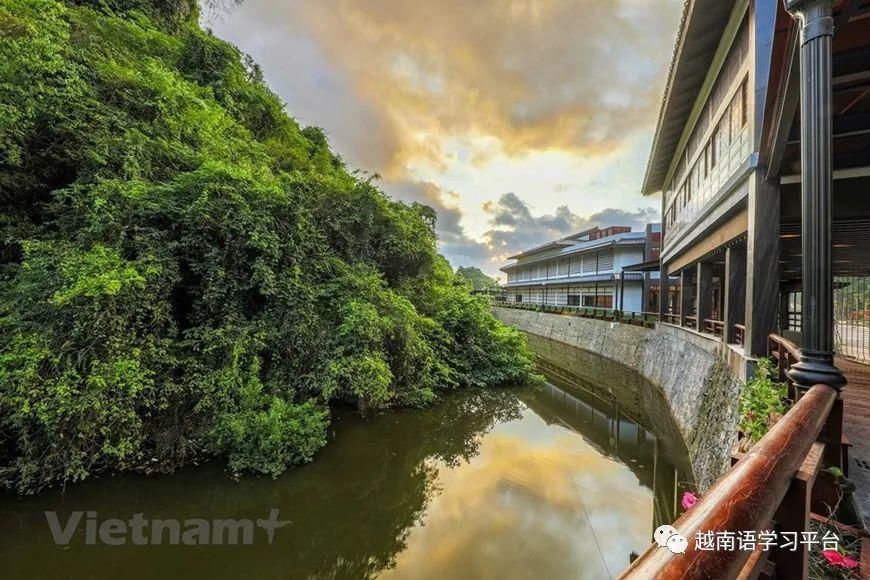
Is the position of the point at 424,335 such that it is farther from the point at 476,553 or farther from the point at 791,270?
the point at 791,270

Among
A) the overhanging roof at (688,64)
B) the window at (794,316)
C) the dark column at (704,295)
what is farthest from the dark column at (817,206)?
the window at (794,316)

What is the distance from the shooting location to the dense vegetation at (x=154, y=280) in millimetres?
4719

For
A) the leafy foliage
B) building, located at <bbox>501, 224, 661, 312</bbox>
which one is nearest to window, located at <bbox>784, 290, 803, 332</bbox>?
building, located at <bbox>501, 224, 661, 312</bbox>

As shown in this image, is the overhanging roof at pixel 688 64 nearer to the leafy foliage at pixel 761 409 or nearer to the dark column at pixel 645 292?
the leafy foliage at pixel 761 409

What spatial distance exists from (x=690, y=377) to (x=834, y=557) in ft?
26.1

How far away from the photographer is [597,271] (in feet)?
77.0

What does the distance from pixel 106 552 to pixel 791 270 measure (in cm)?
1667

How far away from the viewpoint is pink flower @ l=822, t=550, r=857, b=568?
61.9 inches

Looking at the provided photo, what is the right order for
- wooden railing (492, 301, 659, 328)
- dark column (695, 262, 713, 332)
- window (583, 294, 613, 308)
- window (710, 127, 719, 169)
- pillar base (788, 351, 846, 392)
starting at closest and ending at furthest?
pillar base (788, 351, 846, 392) → window (710, 127, 719, 169) → dark column (695, 262, 713, 332) → wooden railing (492, 301, 659, 328) → window (583, 294, 613, 308)

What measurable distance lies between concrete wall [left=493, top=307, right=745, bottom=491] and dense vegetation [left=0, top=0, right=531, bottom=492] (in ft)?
18.4

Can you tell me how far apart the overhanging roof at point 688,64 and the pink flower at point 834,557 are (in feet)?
29.9

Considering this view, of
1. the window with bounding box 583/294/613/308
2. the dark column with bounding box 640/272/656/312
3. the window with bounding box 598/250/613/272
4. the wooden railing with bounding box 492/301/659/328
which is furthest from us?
the window with bounding box 583/294/613/308

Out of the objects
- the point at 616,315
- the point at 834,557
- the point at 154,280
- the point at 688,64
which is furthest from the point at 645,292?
the point at 154,280

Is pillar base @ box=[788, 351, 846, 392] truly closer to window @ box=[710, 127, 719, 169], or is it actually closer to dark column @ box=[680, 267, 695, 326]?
window @ box=[710, 127, 719, 169]
